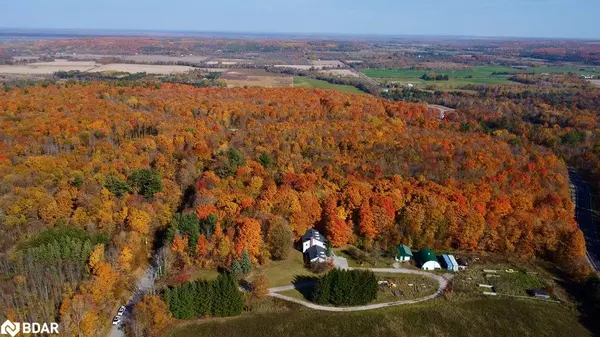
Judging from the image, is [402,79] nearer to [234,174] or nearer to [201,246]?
[234,174]

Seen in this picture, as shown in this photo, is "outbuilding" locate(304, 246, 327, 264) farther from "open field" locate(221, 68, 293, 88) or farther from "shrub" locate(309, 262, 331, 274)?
"open field" locate(221, 68, 293, 88)

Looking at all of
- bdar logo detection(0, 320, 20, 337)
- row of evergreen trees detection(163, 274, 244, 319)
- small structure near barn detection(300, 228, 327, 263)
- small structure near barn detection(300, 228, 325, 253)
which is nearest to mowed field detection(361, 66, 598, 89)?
small structure near barn detection(300, 228, 325, 253)

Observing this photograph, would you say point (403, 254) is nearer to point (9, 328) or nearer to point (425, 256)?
point (425, 256)

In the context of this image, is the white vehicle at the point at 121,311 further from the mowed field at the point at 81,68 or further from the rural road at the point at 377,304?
the mowed field at the point at 81,68

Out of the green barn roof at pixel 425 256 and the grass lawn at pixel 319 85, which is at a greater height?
the grass lawn at pixel 319 85

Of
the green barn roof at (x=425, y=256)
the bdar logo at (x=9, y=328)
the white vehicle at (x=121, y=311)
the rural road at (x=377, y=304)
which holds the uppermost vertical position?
the bdar logo at (x=9, y=328)

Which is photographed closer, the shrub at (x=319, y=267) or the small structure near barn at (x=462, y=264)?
the shrub at (x=319, y=267)

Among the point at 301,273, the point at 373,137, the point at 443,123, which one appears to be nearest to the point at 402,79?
the point at 443,123

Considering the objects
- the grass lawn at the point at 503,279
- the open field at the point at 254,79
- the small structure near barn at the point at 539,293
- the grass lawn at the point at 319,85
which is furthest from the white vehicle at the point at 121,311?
the grass lawn at the point at 319,85
